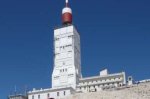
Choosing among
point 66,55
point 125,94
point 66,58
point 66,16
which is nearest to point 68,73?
point 66,58

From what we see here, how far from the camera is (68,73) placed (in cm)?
14250

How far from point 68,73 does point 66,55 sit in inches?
262

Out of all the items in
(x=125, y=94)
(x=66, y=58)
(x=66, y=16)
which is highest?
(x=66, y=16)

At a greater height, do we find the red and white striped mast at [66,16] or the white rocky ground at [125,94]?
the red and white striped mast at [66,16]

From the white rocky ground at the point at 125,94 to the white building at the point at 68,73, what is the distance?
2127cm

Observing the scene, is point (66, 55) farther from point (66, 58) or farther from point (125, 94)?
point (125, 94)

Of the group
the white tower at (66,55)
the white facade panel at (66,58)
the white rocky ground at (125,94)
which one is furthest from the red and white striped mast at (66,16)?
the white rocky ground at (125,94)

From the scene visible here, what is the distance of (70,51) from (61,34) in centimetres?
758

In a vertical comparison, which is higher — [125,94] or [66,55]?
[66,55]

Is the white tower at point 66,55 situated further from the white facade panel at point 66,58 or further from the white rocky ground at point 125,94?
the white rocky ground at point 125,94

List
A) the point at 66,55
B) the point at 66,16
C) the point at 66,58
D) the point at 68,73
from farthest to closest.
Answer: the point at 66,16
the point at 66,55
the point at 66,58
the point at 68,73

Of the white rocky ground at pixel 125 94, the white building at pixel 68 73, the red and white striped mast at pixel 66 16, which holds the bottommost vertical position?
the white rocky ground at pixel 125 94

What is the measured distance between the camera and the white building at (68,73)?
134250 mm

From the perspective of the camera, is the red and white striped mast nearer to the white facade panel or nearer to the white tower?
the white tower
